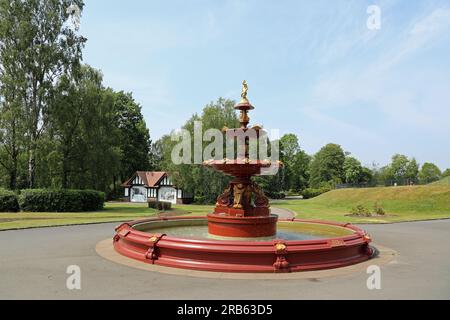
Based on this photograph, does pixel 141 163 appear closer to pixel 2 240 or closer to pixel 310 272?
pixel 2 240

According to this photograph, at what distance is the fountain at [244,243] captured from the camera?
9688 millimetres

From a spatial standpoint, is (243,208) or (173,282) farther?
(243,208)

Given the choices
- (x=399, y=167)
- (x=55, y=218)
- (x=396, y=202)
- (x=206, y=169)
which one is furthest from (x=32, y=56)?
(x=399, y=167)

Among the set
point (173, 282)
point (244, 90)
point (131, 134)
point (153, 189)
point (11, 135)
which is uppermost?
point (131, 134)

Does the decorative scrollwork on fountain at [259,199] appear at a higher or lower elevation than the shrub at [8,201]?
higher

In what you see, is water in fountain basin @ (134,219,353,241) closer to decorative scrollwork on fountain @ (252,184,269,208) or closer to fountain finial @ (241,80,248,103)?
decorative scrollwork on fountain @ (252,184,269,208)

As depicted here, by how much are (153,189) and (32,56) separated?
30054 millimetres

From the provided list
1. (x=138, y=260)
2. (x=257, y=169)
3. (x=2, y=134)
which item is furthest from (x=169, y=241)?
(x=2, y=134)

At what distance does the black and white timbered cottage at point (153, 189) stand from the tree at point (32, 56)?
24076 mm

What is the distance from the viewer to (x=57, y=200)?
3562cm

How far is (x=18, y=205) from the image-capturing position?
3478 centimetres

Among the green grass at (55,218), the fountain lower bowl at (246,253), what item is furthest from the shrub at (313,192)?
the fountain lower bowl at (246,253)

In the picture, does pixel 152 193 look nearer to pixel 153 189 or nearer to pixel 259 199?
pixel 153 189

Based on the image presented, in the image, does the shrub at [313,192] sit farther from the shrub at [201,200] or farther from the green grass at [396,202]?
the shrub at [201,200]
